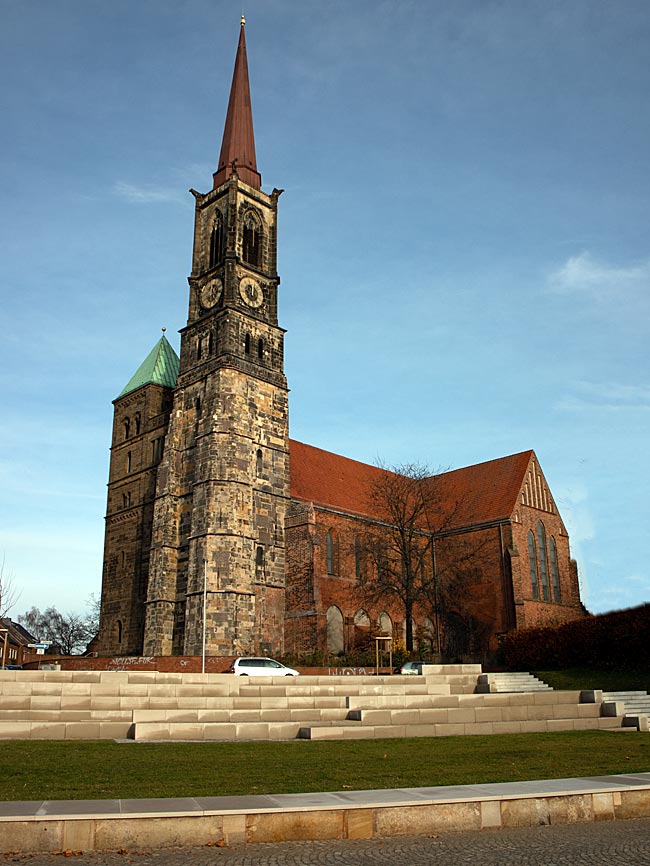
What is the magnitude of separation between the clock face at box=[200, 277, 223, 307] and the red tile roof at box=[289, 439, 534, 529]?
1112cm

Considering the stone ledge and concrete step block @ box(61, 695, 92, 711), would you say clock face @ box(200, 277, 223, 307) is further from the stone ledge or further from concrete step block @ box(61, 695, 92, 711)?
the stone ledge

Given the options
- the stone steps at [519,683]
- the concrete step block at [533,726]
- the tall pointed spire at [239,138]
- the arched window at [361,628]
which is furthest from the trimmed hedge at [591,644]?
the tall pointed spire at [239,138]

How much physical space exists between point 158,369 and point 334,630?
21337mm

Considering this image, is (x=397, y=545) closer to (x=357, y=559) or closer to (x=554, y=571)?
(x=357, y=559)

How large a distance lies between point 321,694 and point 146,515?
30219 millimetres

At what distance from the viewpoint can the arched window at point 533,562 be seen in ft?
166

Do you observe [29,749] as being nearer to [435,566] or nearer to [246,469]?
[246,469]

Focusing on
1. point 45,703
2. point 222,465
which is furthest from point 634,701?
point 222,465

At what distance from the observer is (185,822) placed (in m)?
7.43

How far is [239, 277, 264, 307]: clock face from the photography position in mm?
49266

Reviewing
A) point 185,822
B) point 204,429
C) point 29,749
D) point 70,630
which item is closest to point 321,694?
point 29,749

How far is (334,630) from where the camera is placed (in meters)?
47.2

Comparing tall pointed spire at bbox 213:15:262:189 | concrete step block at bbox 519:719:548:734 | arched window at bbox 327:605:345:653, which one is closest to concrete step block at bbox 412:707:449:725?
concrete step block at bbox 519:719:548:734

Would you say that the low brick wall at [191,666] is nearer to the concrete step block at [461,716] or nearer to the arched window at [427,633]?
the arched window at [427,633]
